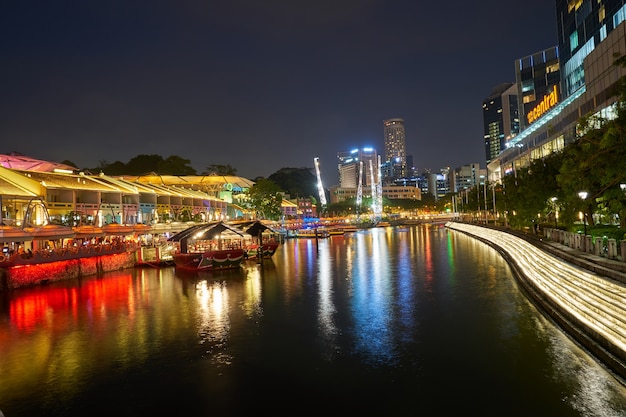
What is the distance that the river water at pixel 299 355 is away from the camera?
10.6 meters

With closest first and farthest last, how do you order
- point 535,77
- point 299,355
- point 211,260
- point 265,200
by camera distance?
point 299,355
point 211,260
point 265,200
point 535,77

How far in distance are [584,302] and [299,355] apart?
9259mm

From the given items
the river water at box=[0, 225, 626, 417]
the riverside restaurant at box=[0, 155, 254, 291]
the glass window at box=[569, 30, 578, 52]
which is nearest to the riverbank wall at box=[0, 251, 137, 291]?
the riverside restaurant at box=[0, 155, 254, 291]

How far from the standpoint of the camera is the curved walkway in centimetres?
1155

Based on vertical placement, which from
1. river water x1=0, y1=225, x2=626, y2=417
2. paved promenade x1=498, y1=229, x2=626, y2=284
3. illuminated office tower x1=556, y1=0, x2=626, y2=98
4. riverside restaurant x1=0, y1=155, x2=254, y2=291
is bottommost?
river water x1=0, y1=225, x2=626, y2=417

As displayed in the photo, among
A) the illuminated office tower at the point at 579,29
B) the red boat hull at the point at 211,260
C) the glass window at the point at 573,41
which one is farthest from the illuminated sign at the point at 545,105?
the red boat hull at the point at 211,260

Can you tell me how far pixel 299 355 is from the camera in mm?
14125

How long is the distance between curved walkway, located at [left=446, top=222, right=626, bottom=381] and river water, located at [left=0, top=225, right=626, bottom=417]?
52cm

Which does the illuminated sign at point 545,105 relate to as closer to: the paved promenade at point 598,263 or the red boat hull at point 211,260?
the paved promenade at point 598,263

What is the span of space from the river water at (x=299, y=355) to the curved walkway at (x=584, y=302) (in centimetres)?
52

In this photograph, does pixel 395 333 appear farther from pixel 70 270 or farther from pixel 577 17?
pixel 577 17

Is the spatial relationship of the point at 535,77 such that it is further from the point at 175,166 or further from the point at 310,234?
the point at 175,166

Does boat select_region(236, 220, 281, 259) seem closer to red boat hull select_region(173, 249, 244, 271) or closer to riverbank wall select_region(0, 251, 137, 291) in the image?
red boat hull select_region(173, 249, 244, 271)

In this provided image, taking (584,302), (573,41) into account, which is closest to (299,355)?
(584,302)
